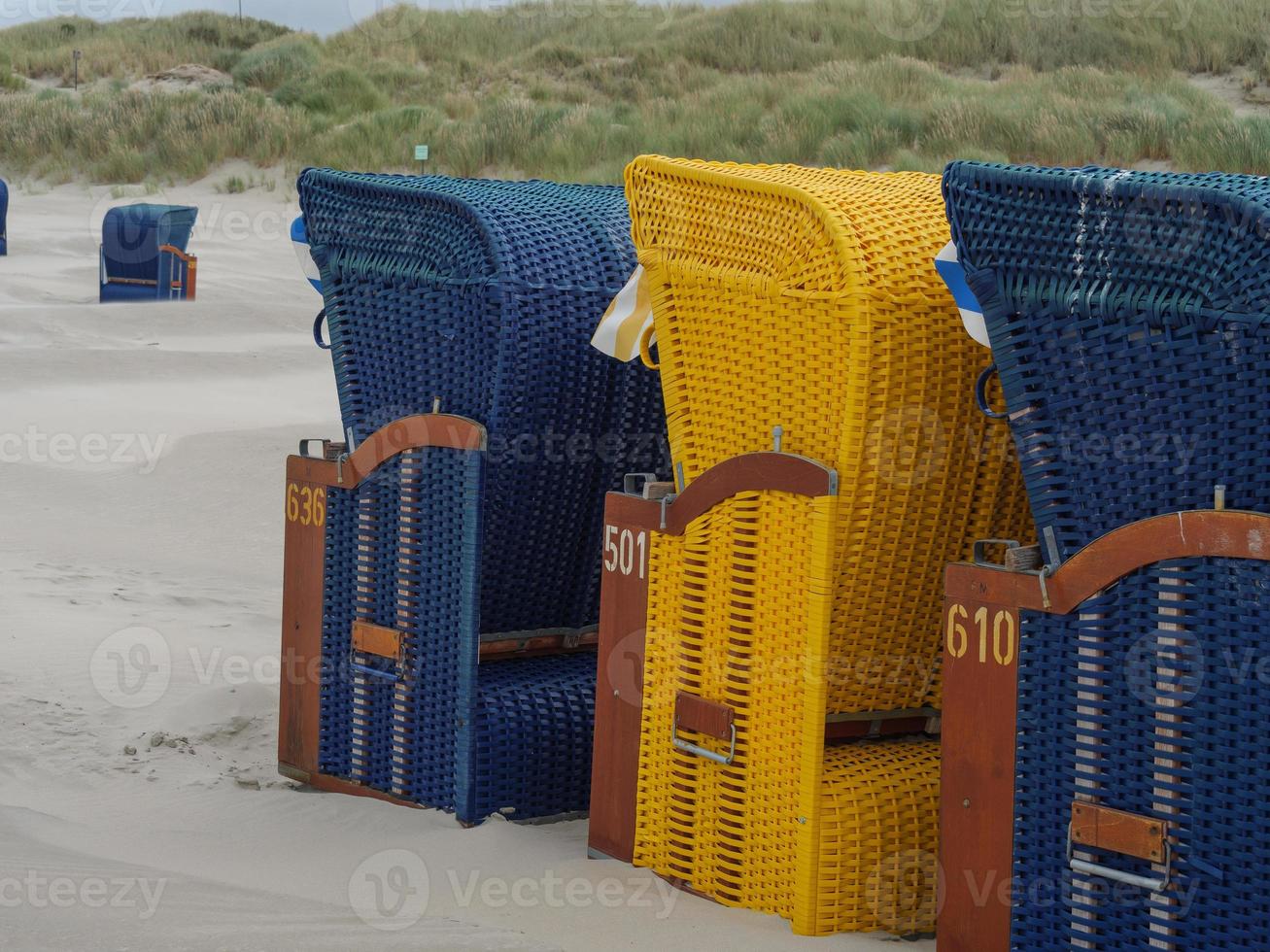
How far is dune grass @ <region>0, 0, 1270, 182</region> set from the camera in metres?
21.5

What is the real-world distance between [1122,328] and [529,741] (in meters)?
2.32

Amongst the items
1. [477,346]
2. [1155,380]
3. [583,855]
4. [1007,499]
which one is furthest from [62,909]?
[1155,380]

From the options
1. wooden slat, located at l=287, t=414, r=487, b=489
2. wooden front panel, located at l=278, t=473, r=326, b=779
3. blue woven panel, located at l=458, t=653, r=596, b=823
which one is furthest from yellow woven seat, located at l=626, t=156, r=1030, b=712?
wooden front panel, located at l=278, t=473, r=326, b=779

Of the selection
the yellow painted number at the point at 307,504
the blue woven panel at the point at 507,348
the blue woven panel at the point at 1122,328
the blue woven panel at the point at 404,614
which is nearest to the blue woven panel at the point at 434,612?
the blue woven panel at the point at 404,614

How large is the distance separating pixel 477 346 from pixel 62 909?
180 cm

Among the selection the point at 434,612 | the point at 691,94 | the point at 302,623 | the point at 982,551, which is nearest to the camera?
the point at 982,551

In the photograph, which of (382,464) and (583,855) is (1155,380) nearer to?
(583,855)

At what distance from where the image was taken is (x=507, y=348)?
15.3ft

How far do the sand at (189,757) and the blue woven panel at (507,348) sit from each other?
2.70 feet

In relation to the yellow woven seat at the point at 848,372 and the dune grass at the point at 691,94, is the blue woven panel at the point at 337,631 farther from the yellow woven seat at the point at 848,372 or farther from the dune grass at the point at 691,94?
the dune grass at the point at 691,94

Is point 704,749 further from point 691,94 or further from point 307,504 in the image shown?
point 691,94

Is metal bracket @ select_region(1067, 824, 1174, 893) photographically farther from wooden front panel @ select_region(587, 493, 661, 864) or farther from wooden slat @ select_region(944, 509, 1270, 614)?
wooden front panel @ select_region(587, 493, 661, 864)

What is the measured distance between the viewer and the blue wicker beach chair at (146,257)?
17.5 m

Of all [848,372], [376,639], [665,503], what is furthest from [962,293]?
[376,639]
